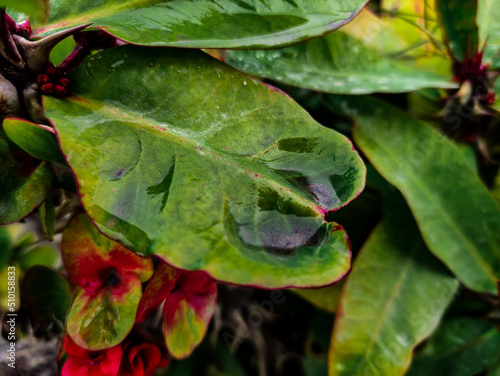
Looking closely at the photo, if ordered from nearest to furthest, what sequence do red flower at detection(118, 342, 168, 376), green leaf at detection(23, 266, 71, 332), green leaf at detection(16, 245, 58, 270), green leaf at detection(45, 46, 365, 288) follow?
green leaf at detection(45, 46, 365, 288) < red flower at detection(118, 342, 168, 376) < green leaf at detection(23, 266, 71, 332) < green leaf at detection(16, 245, 58, 270)

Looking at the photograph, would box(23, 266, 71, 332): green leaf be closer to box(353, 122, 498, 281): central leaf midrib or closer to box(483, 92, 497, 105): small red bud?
box(353, 122, 498, 281): central leaf midrib

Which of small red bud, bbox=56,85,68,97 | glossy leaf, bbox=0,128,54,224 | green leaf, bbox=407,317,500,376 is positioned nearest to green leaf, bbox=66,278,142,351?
glossy leaf, bbox=0,128,54,224

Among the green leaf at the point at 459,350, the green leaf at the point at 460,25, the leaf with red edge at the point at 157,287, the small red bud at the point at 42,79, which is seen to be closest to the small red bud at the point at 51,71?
the small red bud at the point at 42,79

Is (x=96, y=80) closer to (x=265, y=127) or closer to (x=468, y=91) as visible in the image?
(x=265, y=127)

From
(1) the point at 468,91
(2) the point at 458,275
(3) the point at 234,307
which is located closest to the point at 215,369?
(3) the point at 234,307

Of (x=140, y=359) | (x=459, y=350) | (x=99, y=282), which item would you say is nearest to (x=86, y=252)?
(x=99, y=282)

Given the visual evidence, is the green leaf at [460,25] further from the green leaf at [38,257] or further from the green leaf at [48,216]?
the green leaf at [38,257]
